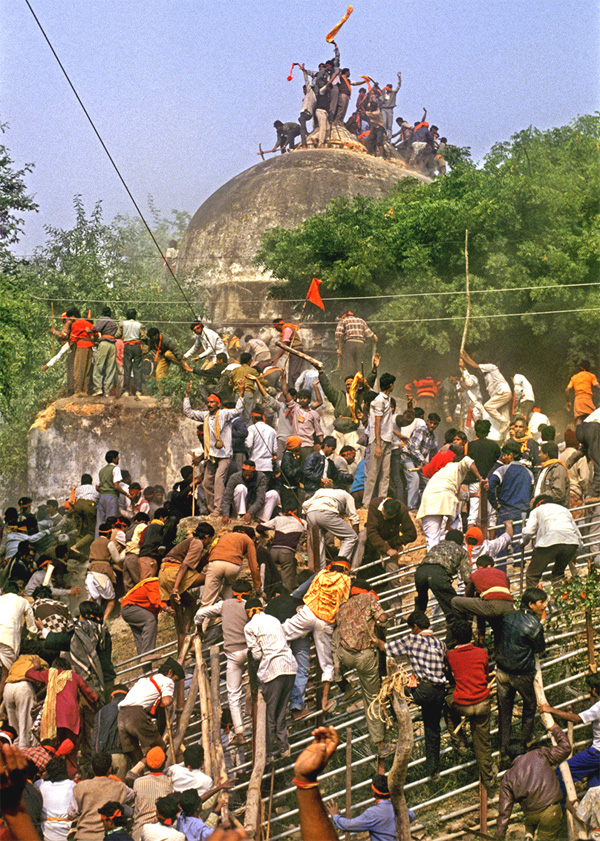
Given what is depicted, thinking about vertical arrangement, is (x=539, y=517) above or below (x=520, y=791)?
above

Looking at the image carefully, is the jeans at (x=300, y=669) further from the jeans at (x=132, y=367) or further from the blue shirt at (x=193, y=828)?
the jeans at (x=132, y=367)

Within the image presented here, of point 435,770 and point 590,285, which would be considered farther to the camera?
point 590,285

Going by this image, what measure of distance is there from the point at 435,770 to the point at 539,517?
241cm

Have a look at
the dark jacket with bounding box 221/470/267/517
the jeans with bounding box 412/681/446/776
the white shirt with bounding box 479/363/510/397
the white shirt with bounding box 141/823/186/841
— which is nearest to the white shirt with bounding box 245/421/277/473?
the dark jacket with bounding box 221/470/267/517

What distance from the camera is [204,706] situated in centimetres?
847

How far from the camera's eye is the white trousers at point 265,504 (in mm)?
11953

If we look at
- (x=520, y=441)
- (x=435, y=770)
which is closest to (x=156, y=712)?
(x=435, y=770)

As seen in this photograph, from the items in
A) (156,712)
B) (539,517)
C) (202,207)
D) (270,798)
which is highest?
(202,207)

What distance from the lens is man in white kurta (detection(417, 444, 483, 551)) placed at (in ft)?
33.0

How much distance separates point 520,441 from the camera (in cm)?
1240

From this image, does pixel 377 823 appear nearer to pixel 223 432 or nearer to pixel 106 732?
pixel 106 732

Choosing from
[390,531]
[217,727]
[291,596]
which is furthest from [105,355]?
[217,727]

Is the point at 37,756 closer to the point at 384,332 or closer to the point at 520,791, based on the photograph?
the point at 520,791

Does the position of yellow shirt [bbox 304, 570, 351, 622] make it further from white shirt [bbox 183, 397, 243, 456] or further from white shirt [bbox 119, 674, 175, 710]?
white shirt [bbox 183, 397, 243, 456]
